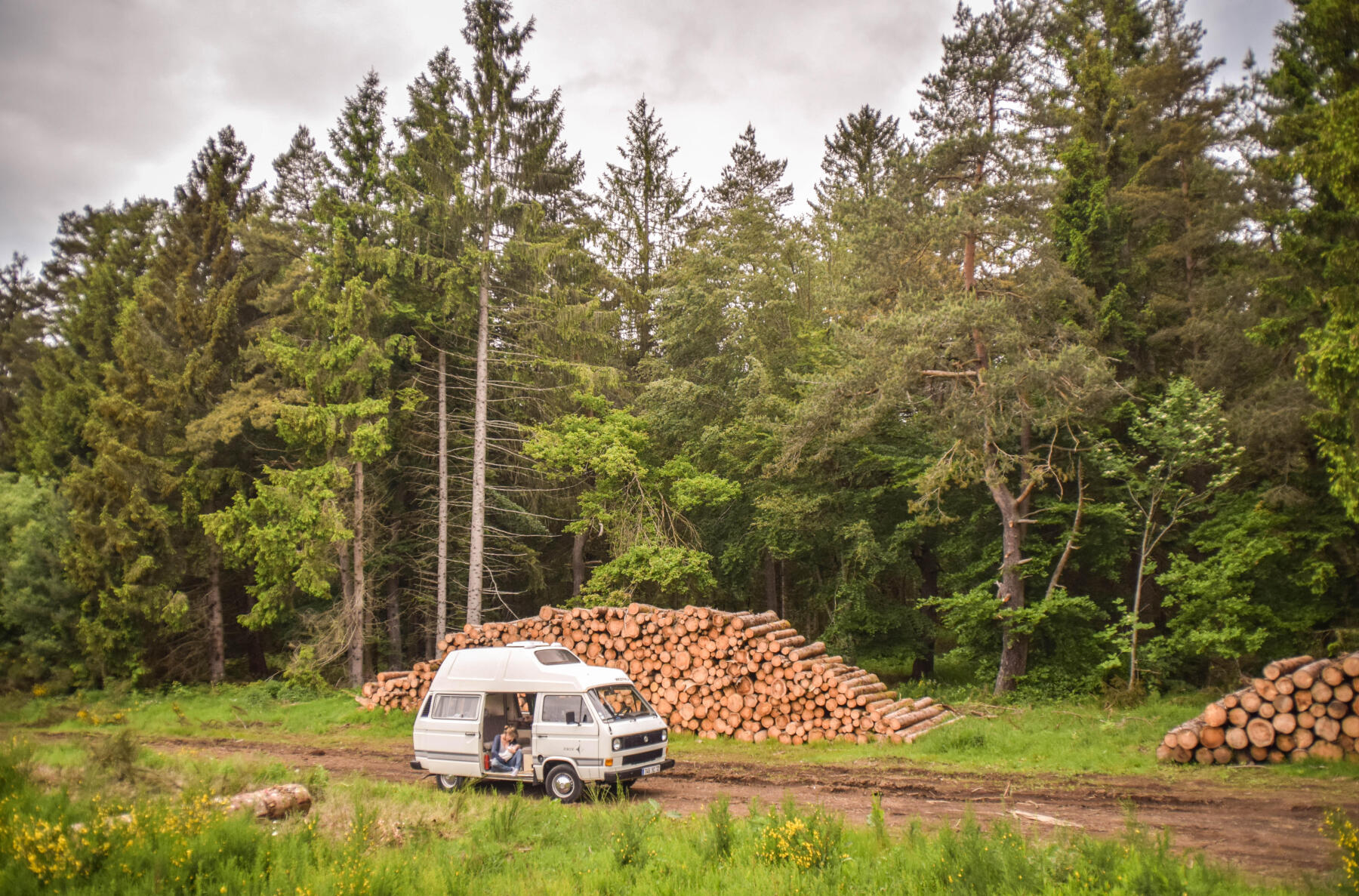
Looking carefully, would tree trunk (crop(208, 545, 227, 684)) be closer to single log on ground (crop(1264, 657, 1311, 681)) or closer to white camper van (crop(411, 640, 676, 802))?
white camper van (crop(411, 640, 676, 802))

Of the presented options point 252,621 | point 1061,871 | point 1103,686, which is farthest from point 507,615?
point 1061,871

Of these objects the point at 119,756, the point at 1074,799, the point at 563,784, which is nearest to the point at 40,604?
the point at 119,756

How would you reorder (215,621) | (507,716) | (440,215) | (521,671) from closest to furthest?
(521,671), (507,716), (440,215), (215,621)

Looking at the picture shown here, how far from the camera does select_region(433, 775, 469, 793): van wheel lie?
473 inches

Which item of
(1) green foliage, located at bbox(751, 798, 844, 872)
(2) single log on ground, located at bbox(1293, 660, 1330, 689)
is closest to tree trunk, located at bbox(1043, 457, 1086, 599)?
(2) single log on ground, located at bbox(1293, 660, 1330, 689)

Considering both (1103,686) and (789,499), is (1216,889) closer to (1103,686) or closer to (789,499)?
(1103,686)

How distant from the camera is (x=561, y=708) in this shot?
441 inches

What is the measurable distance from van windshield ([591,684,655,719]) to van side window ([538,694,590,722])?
26cm

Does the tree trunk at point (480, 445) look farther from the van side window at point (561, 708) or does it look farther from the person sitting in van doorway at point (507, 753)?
the van side window at point (561, 708)

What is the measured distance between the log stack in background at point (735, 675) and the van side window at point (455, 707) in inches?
200

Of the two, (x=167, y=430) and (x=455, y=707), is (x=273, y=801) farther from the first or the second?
(x=167, y=430)

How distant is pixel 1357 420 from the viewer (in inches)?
434

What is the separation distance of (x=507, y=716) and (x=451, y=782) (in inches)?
52.0

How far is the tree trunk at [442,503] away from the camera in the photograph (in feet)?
71.1
